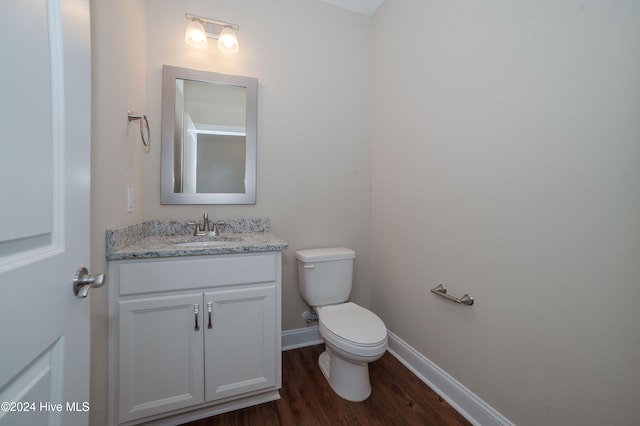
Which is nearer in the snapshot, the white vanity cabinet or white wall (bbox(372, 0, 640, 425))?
white wall (bbox(372, 0, 640, 425))

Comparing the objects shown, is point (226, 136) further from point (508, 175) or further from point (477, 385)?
point (477, 385)

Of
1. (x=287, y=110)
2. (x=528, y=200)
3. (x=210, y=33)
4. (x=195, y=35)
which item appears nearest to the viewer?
(x=528, y=200)

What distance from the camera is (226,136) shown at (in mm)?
1763

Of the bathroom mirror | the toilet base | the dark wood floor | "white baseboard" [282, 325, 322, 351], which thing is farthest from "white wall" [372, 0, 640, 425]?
the bathroom mirror

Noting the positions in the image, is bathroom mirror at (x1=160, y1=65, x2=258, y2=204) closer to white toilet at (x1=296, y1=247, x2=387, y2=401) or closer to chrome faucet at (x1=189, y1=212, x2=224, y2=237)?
chrome faucet at (x1=189, y1=212, x2=224, y2=237)

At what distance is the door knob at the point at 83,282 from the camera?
0.60m

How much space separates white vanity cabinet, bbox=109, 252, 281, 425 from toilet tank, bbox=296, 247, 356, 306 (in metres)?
0.37

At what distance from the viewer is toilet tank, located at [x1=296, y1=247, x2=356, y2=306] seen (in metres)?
1.74

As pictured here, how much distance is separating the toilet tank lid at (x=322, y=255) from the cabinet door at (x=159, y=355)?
702 millimetres

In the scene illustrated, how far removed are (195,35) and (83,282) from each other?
5.28 ft

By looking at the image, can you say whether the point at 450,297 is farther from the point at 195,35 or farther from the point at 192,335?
the point at 195,35

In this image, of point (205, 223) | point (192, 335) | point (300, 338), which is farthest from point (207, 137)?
point (300, 338)

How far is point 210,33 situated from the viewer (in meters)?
1.69

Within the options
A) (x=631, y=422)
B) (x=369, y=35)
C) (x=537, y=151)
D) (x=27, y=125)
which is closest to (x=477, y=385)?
(x=631, y=422)
